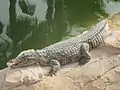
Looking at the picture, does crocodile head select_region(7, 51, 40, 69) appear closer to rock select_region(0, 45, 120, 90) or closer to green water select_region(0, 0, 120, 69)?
rock select_region(0, 45, 120, 90)

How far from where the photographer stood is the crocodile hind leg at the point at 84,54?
518 centimetres

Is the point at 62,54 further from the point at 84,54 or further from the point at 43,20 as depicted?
the point at 43,20

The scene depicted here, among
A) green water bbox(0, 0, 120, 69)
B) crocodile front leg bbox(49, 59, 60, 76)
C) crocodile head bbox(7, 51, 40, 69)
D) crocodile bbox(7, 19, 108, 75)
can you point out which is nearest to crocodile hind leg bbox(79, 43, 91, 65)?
crocodile bbox(7, 19, 108, 75)

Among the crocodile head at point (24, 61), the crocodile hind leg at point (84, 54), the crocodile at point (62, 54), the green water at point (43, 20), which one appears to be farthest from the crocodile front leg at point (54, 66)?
the green water at point (43, 20)

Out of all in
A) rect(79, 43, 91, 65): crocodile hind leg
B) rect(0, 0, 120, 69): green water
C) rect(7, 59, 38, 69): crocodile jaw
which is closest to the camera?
rect(7, 59, 38, 69): crocodile jaw

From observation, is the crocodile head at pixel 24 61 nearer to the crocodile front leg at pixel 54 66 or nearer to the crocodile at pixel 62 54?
the crocodile at pixel 62 54

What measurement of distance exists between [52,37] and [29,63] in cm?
273

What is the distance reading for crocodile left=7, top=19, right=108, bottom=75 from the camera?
16.3ft

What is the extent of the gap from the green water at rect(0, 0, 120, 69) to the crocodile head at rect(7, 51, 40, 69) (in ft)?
5.89

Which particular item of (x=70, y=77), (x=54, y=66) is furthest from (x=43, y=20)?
(x=70, y=77)

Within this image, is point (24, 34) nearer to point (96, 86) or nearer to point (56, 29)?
point (56, 29)

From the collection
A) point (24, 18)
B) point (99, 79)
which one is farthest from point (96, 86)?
point (24, 18)

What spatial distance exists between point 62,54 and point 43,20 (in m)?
3.24

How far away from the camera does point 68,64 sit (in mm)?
5219
